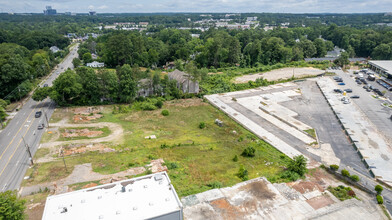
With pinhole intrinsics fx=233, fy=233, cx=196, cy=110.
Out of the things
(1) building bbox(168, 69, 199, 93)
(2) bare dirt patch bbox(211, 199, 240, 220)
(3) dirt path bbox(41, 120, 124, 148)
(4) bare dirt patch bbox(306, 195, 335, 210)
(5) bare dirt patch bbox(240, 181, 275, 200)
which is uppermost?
(1) building bbox(168, 69, 199, 93)

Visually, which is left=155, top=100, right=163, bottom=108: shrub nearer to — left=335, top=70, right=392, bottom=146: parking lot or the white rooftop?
left=335, top=70, right=392, bottom=146: parking lot

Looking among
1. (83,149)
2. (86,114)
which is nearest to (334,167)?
(83,149)

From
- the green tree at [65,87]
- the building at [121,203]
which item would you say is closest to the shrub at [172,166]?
the building at [121,203]

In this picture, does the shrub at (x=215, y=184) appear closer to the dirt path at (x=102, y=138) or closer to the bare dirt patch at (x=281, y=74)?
the dirt path at (x=102, y=138)

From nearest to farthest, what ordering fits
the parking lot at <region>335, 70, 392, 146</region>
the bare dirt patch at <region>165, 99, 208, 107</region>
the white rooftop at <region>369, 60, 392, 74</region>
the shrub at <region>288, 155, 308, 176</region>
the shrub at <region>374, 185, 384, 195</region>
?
the shrub at <region>374, 185, 384, 195</region>
the shrub at <region>288, 155, 308, 176</region>
the parking lot at <region>335, 70, 392, 146</region>
the bare dirt patch at <region>165, 99, 208, 107</region>
the white rooftop at <region>369, 60, 392, 74</region>

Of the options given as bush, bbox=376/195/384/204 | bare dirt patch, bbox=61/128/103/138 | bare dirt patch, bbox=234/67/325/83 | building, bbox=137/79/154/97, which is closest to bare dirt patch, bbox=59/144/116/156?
bare dirt patch, bbox=61/128/103/138

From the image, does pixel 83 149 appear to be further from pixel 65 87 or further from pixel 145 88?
pixel 145 88

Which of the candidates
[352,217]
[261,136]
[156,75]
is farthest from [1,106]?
[352,217]
